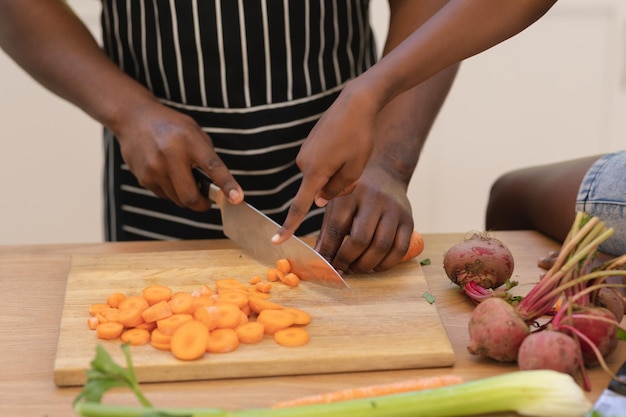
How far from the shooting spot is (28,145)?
10.5ft

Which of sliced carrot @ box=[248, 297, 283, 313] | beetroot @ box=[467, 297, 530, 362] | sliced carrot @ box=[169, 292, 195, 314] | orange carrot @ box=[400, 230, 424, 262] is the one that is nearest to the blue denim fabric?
orange carrot @ box=[400, 230, 424, 262]

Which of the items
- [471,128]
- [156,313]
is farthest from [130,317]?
[471,128]

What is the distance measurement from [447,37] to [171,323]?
0.60 meters

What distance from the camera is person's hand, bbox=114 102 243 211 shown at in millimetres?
1563

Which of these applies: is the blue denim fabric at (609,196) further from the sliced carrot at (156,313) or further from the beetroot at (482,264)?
the sliced carrot at (156,313)

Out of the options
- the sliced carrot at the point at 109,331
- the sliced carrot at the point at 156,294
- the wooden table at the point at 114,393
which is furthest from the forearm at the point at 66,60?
the sliced carrot at the point at 109,331

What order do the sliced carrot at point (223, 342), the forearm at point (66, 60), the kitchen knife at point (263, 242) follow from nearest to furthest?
the sliced carrot at point (223, 342) → the kitchen knife at point (263, 242) → the forearm at point (66, 60)

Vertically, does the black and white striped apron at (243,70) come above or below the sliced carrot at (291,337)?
above

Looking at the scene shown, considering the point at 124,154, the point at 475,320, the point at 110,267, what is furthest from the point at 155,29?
the point at 475,320

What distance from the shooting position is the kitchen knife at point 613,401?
3.28ft

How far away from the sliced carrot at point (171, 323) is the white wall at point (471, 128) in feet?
7.06

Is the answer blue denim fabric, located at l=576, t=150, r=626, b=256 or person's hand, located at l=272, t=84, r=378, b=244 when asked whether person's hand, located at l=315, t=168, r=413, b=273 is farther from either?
blue denim fabric, located at l=576, t=150, r=626, b=256

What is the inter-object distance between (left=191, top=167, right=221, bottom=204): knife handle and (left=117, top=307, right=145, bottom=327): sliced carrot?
40cm

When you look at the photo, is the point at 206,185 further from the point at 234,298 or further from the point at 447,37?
the point at 447,37
